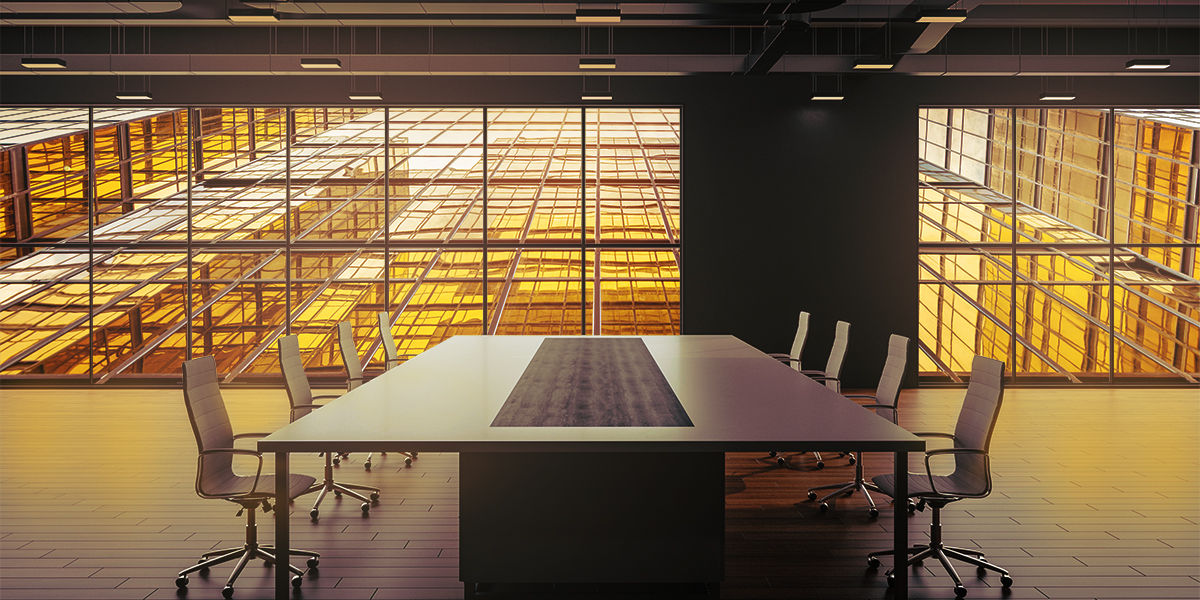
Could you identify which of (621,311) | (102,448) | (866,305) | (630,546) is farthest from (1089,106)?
(621,311)

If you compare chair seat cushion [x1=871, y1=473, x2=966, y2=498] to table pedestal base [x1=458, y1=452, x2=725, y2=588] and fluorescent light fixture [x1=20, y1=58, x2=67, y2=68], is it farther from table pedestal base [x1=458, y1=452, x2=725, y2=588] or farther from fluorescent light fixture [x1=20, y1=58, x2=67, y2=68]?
fluorescent light fixture [x1=20, y1=58, x2=67, y2=68]

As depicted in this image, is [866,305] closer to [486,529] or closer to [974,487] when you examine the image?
[974,487]

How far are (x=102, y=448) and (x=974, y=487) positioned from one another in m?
6.07

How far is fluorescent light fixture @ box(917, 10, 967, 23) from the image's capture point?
5.44 meters

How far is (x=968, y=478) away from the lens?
3.28m

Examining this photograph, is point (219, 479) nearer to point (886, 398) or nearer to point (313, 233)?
point (886, 398)

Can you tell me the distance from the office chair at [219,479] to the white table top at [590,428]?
43 cm

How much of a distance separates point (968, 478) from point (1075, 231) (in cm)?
1312

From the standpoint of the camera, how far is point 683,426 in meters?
2.85

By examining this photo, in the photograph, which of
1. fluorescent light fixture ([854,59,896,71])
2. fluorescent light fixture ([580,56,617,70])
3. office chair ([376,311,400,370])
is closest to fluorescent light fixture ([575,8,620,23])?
fluorescent light fixture ([580,56,617,70])

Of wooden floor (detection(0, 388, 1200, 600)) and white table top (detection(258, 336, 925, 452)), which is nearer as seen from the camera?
white table top (detection(258, 336, 925, 452))

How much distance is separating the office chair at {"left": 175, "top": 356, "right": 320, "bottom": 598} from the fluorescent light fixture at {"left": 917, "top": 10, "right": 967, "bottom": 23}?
5.15m

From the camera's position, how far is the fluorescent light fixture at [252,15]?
16.5 ft

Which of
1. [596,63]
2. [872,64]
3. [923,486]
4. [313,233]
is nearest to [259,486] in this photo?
[923,486]
